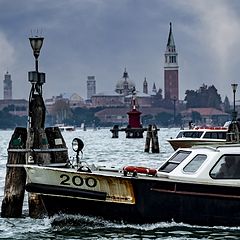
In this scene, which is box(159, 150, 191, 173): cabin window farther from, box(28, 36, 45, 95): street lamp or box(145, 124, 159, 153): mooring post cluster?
Result: box(145, 124, 159, 153): mooring post cluster

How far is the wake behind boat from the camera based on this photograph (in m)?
21.9

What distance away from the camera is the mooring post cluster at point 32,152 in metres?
24.5

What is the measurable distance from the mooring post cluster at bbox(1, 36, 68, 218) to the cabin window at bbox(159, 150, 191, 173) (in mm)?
3170

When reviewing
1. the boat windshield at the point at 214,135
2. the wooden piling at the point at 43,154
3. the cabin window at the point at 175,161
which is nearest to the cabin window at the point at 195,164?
the cabin window at the point at 175,161

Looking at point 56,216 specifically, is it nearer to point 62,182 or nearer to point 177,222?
point 62,182

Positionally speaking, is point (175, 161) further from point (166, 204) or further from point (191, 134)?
point (191, 134)

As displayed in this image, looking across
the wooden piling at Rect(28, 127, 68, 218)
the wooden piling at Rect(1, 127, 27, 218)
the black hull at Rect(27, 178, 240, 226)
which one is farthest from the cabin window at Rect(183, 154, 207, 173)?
the wooden piling at Rect(1, 127, 27, 218)

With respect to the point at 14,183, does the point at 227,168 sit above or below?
above

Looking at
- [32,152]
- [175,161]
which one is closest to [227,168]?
[175,161]

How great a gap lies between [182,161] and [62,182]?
2687 millimetres

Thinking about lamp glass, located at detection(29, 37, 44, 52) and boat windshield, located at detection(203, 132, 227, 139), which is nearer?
lamp glass, located at detection(29, 37, 44, 52)

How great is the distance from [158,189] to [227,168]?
61.7 inches

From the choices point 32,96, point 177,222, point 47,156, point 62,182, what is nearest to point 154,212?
point 177,222

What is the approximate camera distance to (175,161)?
75.0ft
